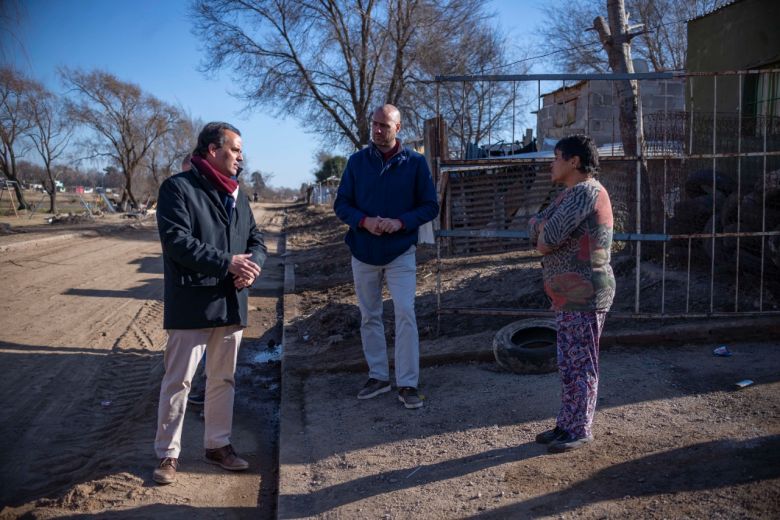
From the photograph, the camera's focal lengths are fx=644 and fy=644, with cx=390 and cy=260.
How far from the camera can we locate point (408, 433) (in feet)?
14.1

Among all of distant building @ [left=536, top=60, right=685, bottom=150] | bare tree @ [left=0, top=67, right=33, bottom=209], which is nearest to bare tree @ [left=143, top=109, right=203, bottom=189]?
bare tree @ [left=0, top=67, right=33, bottom=209]

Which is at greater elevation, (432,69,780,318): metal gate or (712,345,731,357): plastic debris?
(432,69,780,318): metal gate

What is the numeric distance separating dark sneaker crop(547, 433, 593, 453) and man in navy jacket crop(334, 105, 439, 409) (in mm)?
1220

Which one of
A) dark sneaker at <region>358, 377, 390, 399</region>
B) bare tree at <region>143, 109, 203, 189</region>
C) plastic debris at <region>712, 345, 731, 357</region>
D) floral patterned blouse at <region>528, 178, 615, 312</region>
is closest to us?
floral patterned blouse at <region>528, 178, 615, 312</region>

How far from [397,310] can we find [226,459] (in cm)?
157

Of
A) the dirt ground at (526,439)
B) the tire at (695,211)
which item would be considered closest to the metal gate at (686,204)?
the tire at (695,211)

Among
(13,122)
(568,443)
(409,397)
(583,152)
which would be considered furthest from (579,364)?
(13,122)

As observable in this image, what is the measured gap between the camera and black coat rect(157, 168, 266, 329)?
361 centimetres

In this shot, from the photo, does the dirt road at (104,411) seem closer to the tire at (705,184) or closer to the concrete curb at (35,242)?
the tire at (705,184)

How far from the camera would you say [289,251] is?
19.4 metres

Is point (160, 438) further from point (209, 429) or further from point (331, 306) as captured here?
point (331, 306)

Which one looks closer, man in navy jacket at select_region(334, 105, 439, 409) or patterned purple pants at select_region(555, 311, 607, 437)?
patterned purple pants at select_region(555, 311, 607, 437)

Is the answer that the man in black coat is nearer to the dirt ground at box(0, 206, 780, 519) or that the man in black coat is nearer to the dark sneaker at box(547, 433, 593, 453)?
the dirt ground at box(0, 206, 780, 519)

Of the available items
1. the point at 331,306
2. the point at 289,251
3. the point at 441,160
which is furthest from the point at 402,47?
the point at 441,160
